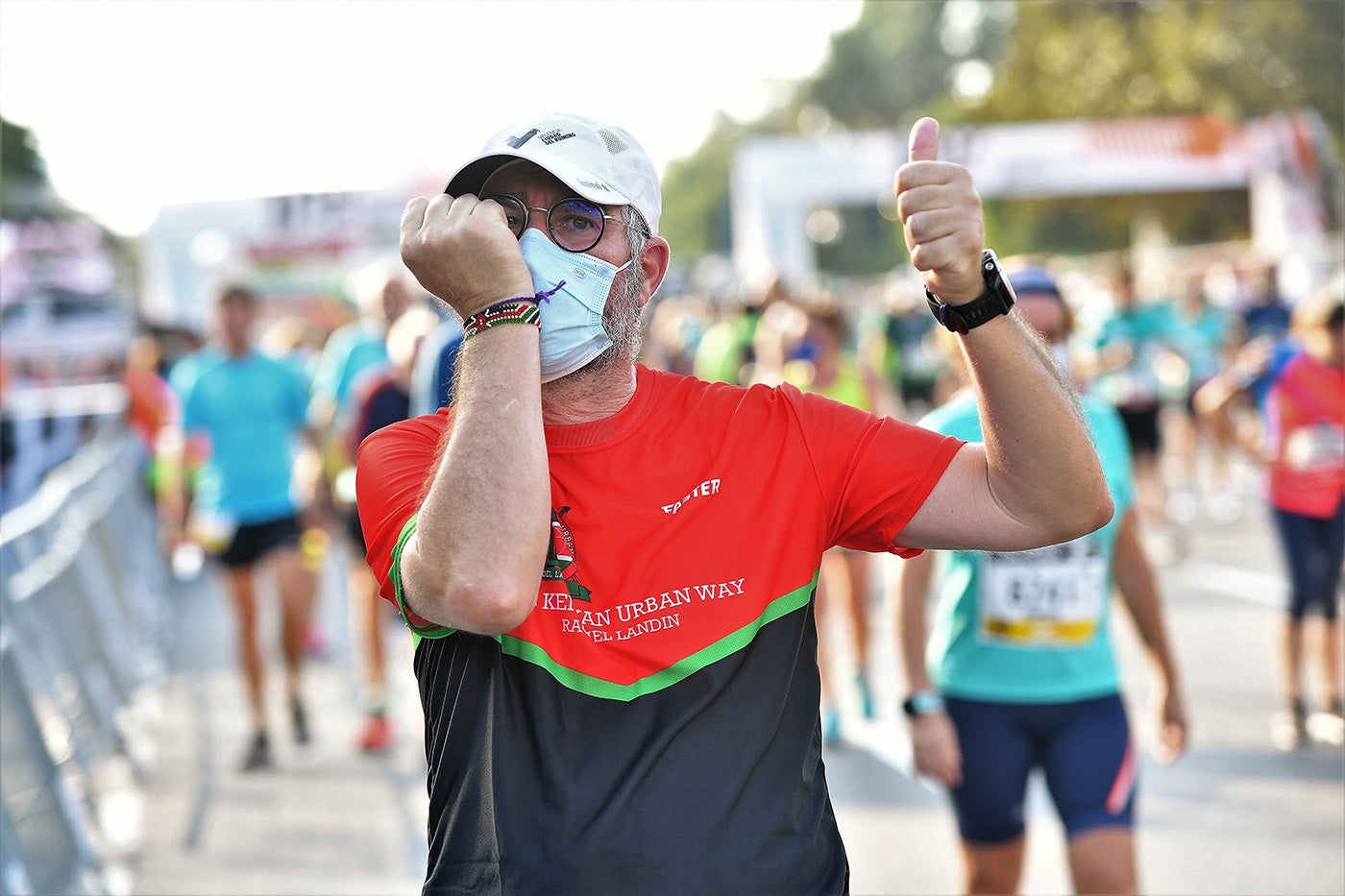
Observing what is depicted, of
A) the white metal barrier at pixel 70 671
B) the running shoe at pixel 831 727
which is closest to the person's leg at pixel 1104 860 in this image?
the white metal barrier at pixel 70 671

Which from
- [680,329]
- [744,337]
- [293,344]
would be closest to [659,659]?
[744,337]

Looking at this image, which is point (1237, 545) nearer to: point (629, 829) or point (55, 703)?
point (55, 703)

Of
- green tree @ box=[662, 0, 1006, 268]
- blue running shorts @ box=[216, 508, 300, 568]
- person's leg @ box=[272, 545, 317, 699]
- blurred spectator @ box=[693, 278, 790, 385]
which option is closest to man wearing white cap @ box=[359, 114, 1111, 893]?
person's leg @ box=[272, 545, 317, 699]

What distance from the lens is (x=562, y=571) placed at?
213cm

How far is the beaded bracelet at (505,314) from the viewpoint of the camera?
77.5 inches

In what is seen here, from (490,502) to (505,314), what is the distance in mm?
248

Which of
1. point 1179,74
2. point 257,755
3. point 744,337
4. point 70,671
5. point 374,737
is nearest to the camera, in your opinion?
point 70,671

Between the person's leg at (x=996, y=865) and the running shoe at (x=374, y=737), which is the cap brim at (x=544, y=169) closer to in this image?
the person's leg at (x=996, y=865)

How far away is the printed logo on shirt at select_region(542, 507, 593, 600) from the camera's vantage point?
2.12 metres

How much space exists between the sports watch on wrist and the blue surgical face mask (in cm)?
207

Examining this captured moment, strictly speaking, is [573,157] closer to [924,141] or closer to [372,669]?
[924,141]

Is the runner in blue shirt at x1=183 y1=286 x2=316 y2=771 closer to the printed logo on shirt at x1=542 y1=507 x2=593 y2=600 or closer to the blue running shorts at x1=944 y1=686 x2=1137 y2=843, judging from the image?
the blue running shorts at x1=944 y1=686 x2=1137 y2=843

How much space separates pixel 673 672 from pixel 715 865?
10.4 inches

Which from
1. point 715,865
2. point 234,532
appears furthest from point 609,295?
point 234,532
